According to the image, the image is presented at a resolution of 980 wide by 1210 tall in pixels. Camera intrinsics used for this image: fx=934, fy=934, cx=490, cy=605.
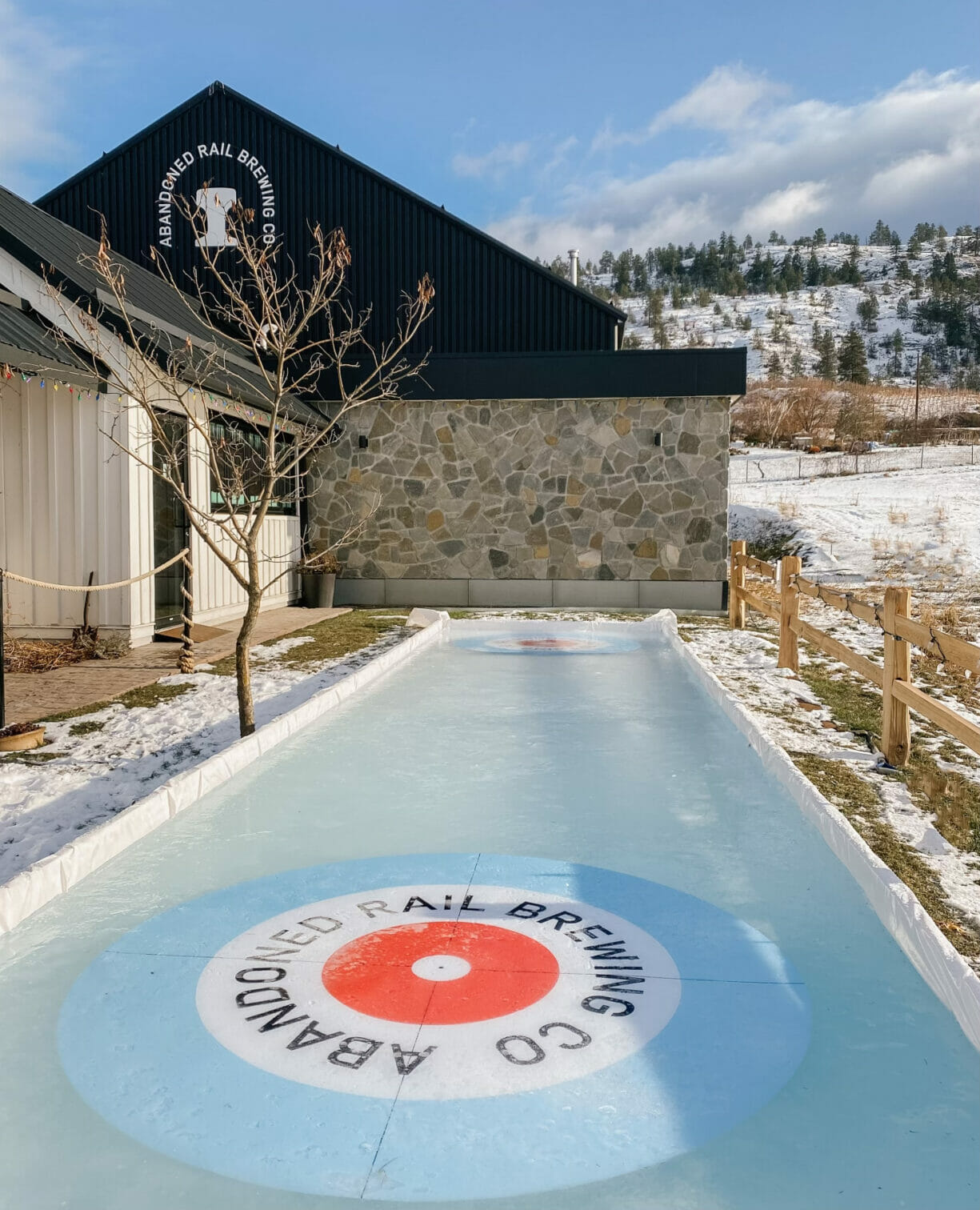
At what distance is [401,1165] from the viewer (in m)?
2.19

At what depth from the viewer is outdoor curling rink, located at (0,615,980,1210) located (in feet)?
A: 7.14

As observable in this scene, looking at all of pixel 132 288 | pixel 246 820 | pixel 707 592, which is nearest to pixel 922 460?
pixel 707 592

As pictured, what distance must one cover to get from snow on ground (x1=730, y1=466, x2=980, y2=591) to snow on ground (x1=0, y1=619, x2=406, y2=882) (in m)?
14.4

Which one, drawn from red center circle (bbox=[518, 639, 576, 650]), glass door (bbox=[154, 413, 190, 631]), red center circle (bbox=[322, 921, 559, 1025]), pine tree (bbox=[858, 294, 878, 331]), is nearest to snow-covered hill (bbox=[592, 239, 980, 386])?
pine tree (bbox=[858, 294, 878, 331])

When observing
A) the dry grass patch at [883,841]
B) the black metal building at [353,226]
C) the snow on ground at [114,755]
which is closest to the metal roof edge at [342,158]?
the black metal building at [353,226]

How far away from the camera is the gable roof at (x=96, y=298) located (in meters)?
8.42

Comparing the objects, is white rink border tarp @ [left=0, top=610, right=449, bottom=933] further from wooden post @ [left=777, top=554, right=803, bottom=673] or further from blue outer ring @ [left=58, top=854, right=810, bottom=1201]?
wooden post @ [left=777, top=554, right=803, bottom=673]

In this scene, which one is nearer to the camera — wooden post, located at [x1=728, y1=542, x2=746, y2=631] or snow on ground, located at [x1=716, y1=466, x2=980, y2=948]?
snow on ground, located at [x1=716, y1=466, x2=980, y2=948]

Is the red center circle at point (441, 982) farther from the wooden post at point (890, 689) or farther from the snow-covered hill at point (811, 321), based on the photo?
the snow-covered hill at point (811, 321)

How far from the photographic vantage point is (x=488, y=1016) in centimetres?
285

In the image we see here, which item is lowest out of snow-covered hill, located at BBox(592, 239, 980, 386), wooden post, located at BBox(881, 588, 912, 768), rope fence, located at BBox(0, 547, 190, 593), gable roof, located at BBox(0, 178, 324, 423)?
wooden post, located at BBox(881, 588, 912, 768)

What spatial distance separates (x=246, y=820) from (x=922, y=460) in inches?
1361

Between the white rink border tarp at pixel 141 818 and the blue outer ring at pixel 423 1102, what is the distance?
431 mm

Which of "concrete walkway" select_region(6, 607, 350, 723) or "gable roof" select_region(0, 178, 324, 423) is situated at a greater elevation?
"gable roof" select_region(0, 178, 324, 423)
